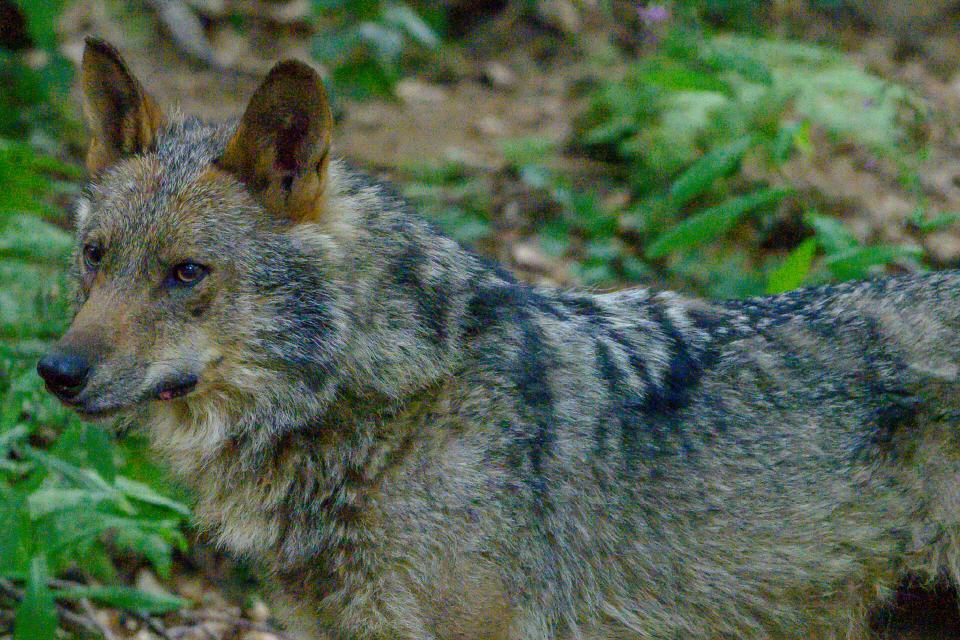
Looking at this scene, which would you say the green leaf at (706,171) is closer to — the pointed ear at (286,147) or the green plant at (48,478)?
the pointed ear at (286,147)

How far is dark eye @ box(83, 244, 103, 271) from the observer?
3676mm

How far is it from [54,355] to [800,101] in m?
6.73

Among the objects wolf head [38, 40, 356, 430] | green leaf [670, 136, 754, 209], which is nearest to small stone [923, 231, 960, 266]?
green leaf [670, 136, 754, 209]

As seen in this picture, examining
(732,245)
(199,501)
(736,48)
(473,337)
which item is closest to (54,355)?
(199,501)

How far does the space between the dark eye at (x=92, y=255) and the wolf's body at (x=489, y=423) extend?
6 centimetres

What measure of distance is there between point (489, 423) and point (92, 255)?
1.60 meters

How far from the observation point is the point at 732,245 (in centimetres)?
780

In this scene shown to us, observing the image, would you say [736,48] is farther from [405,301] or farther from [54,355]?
[54,355]

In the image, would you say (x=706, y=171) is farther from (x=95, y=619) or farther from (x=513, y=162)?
(x=95, y=619)

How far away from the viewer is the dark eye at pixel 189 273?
3527mm

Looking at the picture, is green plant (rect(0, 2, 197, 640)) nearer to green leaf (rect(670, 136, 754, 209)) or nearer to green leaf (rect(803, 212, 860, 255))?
green leaf (rect(670, 136, 754, 209))

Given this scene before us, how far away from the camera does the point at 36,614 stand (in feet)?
12.5

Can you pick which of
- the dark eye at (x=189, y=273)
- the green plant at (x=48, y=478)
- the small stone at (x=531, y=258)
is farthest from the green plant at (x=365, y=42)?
the dark eye at (x=189, y=273)

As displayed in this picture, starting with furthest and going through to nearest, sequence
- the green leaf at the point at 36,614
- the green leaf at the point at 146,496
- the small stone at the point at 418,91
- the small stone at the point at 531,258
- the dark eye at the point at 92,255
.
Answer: the small stone at the point at 418,91 → the small stone at the point at 531,258 → the green leaf at the point at 146,496 → the green leaf at the point at 36,614 → the dark eye at the point at 92,255
